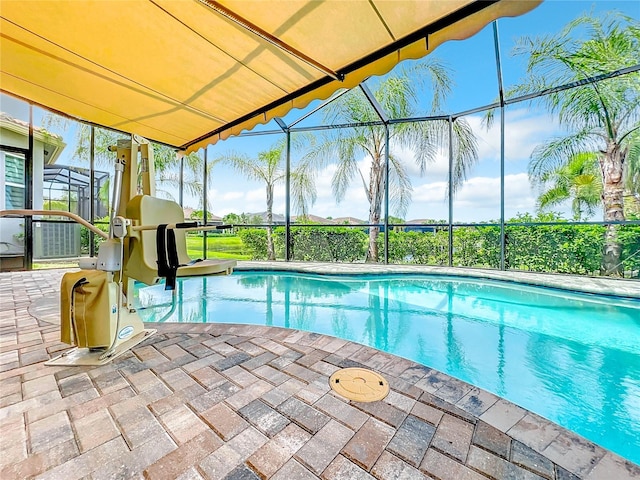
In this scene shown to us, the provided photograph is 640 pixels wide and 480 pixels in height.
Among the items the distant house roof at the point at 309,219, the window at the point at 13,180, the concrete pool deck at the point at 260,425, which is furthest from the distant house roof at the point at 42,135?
the concrete pool deck at the point at 260,425

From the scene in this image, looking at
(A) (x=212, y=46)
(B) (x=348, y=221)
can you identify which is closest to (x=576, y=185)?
(B) (x=348, y=221)

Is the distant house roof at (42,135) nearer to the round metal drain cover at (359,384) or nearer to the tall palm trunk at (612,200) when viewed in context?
the round metal drain cover at (359,384)

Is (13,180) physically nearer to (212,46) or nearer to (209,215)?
(209,215)

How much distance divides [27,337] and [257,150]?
27.2ft

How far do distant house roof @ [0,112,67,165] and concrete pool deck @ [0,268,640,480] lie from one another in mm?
6604

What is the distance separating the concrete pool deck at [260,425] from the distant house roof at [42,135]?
6.60m

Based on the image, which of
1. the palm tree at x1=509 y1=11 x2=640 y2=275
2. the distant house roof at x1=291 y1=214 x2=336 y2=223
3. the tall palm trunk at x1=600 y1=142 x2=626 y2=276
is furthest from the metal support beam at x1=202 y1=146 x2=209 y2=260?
the tall palm trunk at x1=600 y1=142 x2=626 y2=276

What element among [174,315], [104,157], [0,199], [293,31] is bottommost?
[174,315]

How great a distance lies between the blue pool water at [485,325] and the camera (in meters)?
2.28

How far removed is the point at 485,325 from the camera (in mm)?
3914

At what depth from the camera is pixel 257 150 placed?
32.1 feet

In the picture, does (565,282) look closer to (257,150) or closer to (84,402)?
(84,402)

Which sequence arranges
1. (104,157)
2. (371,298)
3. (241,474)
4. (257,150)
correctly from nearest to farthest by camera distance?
1. (241,474)
2. (371,298)
3. (104,157)
4. (257,150)

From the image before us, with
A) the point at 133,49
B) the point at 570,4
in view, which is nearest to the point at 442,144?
the point at 570,4
